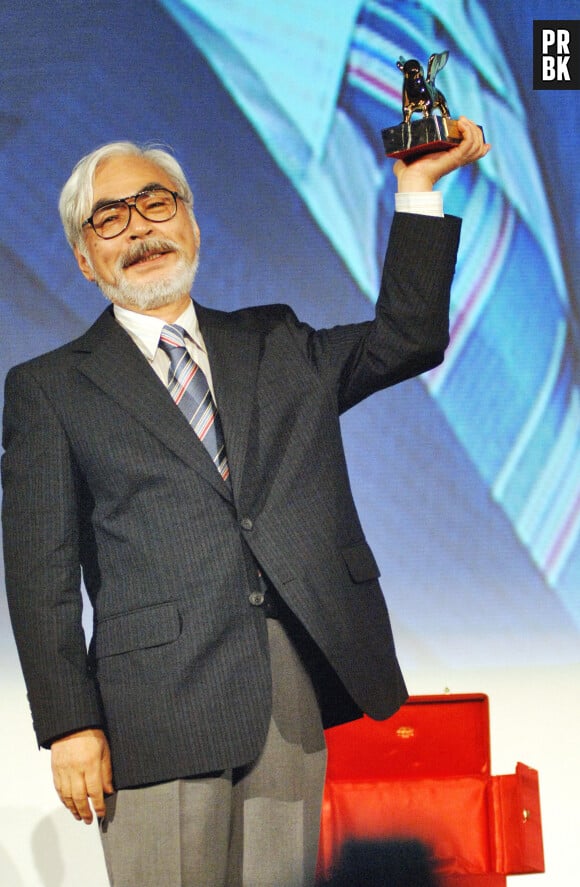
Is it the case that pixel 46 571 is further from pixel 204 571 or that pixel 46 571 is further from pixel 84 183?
pixel 84 183

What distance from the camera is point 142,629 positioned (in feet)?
5.13

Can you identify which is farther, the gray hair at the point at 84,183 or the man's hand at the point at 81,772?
the gray hair at the point at 84,183

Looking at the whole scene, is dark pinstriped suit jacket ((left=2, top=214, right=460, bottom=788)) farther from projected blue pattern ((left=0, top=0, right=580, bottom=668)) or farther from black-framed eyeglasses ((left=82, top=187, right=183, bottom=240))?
projected blue pattern ((left=0, top=0, right=580, bottom=668))

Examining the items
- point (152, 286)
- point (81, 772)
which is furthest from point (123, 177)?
point (81, 772)

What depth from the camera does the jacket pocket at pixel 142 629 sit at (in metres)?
1.56

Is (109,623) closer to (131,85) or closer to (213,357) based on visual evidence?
(213,357)

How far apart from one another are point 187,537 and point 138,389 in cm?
22

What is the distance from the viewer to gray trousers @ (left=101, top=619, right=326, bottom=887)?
154 cm

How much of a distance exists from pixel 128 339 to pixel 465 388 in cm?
151

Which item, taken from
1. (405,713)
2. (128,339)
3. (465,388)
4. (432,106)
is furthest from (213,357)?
(465,388)

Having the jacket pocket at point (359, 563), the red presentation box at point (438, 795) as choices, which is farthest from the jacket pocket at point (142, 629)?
the red presentation box at point (438, 795)

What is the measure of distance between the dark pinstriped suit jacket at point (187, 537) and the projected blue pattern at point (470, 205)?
1380mm

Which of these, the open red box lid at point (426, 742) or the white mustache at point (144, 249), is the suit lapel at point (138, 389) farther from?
the open red box lid at point (426, 742)

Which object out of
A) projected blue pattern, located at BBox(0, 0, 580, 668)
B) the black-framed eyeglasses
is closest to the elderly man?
the black-framed eyeglasses
